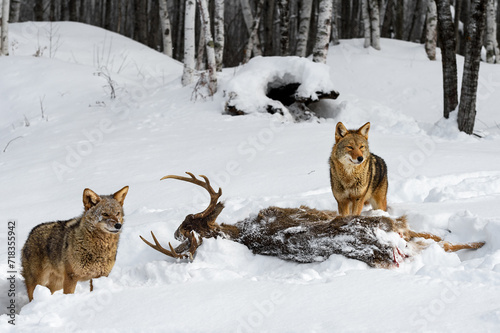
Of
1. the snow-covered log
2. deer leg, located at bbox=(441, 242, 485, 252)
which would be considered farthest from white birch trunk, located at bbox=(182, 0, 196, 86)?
deer leg, located at bbox=(441, 242, 485, 252)

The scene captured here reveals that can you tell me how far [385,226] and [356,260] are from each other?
0.39m

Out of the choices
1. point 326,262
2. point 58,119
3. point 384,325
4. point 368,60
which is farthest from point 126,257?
point 368,60

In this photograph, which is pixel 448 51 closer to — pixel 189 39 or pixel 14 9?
pixel 189 39

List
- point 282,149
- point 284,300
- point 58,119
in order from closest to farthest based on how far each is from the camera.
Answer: point 284,300, point 282,149, point 58,119

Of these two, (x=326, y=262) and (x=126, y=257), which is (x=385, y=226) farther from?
(x=126, y=257)

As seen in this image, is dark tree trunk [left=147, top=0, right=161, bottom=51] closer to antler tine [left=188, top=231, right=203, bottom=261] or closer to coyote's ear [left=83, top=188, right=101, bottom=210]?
antler tine [left=188, top=231, right=203, bottom=261]

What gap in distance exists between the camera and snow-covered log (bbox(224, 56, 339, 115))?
1134 cm

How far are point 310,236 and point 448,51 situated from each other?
8.46 metres

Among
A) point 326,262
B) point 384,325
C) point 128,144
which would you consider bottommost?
point 128,144

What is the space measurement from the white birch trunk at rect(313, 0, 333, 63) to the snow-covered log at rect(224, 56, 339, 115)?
152 cm

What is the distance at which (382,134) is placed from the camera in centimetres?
1012

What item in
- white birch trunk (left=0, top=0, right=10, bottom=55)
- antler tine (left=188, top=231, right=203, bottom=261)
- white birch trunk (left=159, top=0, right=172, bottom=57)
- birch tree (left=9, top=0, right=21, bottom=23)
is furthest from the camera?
birch tree (left=9, top=0, right=21, bottom=23)

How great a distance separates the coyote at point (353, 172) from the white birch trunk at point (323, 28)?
27.8ft

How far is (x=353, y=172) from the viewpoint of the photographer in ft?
16.7
